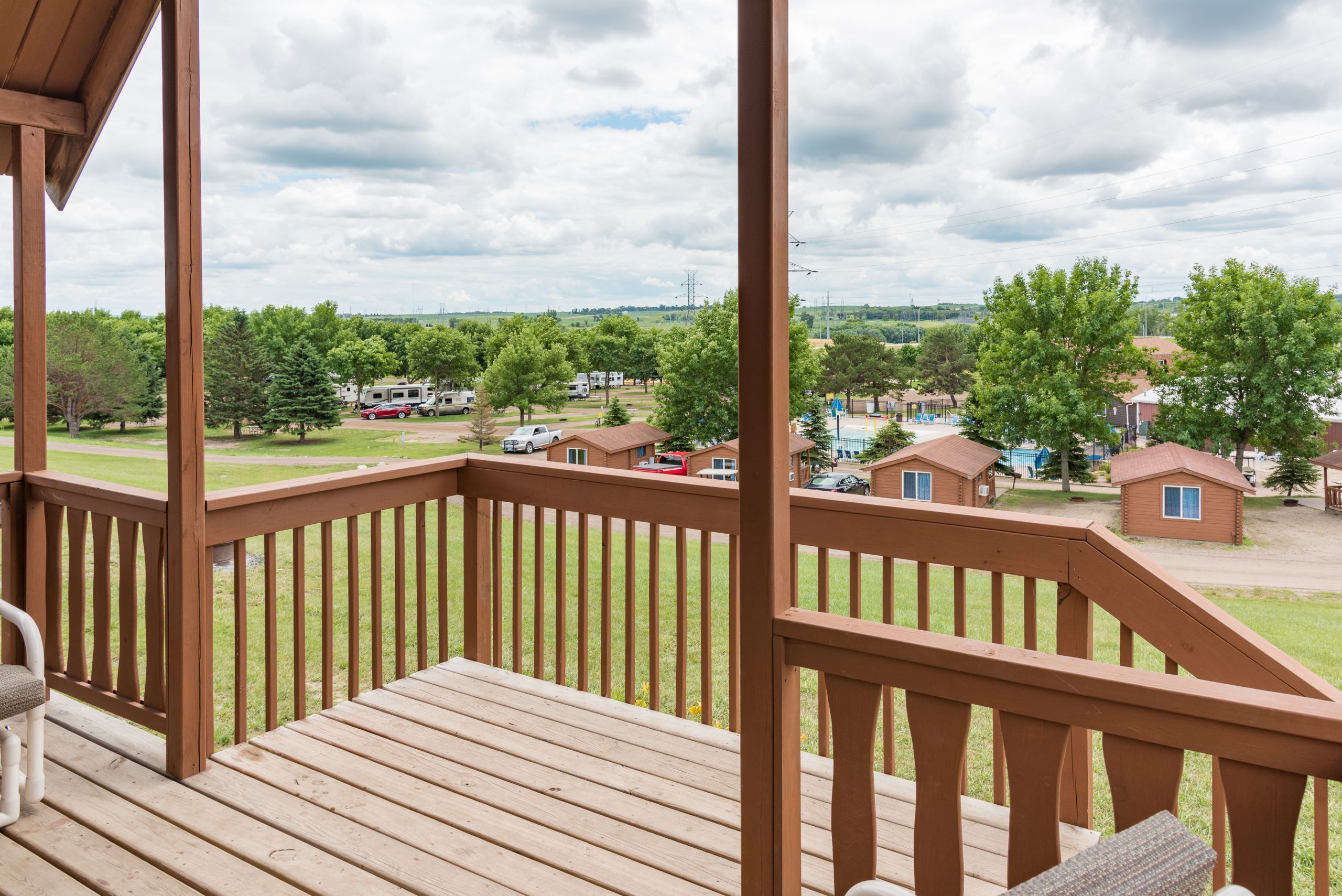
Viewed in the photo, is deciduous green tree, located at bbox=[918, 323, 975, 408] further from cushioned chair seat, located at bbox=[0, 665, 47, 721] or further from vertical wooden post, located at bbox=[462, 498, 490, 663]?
cushioned chair seat, located at bbox=[0, 665, 47, 721]

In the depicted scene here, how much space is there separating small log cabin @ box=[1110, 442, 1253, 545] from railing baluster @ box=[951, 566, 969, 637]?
798 mm

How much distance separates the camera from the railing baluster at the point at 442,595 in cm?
273

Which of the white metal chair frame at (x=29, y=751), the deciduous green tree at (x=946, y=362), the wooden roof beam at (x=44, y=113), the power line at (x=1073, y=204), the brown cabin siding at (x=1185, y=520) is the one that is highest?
the wooden roof beam at (x=44, y=113)

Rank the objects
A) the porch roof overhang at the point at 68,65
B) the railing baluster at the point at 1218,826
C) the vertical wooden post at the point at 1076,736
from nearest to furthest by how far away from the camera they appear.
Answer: the railing baluster at the point at 1218,826 < the vertical wooden post at the point at 1076,736 < the porch roof overhang at the point at 68,65

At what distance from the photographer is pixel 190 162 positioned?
1942 millimetres

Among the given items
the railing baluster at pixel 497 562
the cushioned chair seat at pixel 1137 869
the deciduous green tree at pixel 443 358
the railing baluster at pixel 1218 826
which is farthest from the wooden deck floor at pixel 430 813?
the deciduous green tree at pixel 443 358

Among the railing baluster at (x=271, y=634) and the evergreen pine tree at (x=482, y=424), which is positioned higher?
the evergreen pine tree at (x=482, y=424)

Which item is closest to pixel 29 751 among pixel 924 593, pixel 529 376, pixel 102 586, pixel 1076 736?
pixel 102 586

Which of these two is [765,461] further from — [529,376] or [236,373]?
[236,373]

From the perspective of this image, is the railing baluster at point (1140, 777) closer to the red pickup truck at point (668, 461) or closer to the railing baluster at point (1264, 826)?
the railing baluster at point (1264, 826)

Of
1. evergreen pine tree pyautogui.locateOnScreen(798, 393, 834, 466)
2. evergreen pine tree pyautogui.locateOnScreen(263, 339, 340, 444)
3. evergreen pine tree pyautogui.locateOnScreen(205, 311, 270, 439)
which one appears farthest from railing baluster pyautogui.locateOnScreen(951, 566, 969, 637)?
evergreen pine tree pyautogui.locateOnScreen(205, 311, 270, 439)

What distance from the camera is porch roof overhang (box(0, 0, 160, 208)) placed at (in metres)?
2.28

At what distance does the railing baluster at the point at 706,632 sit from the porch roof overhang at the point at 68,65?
2216 millimetres

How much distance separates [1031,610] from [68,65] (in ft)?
10.4
